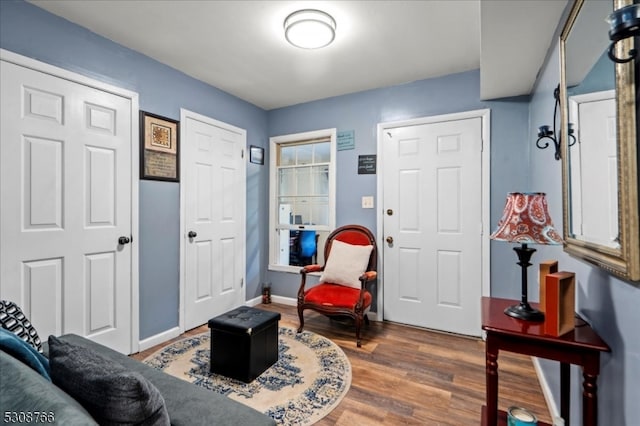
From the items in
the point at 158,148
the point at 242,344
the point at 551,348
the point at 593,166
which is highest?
the point at 158,148

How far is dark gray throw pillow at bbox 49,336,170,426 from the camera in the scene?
73 cm

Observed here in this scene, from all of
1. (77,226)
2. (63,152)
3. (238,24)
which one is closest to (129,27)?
(238,24)

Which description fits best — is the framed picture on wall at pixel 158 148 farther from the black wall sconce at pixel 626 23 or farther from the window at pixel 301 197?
the black wall sconce at pixel 626 23

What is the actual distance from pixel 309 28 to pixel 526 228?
184cm

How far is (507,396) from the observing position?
6.47 ft

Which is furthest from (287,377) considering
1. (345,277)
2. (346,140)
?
(346,140)

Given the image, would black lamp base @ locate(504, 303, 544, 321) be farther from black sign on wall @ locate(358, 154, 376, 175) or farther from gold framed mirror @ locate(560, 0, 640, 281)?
→ black sign on wall @ locate(358, 154, 376, 175)

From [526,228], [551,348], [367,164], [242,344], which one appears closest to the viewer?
[551,348]

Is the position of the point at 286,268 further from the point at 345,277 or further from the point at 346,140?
the point at 346,140

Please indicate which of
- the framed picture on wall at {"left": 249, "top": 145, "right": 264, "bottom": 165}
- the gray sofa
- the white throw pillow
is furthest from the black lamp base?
the framed picture on wall at {"left": 249, "top": 145, "right": 264, "bottom": 165}

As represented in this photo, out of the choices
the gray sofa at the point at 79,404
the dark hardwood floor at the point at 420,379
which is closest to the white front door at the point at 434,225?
the dark hardwood floor at the point at 420,379

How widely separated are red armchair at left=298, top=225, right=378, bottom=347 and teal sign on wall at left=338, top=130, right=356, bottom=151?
0.92m

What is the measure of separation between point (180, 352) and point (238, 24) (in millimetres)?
2597

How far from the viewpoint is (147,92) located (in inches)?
104
